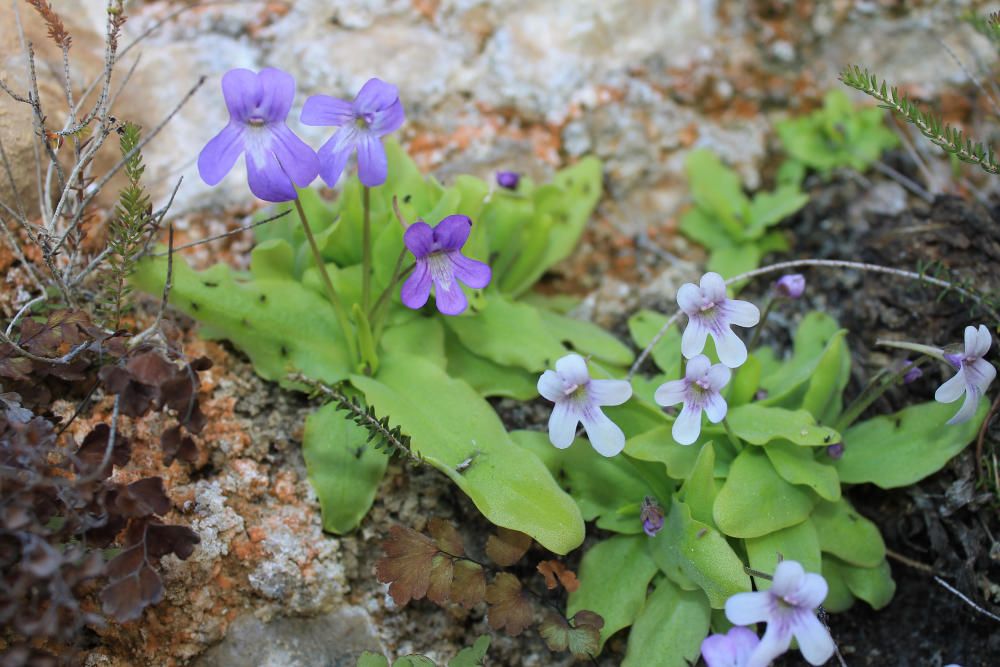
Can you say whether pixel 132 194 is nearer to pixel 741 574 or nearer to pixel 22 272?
pixel 22 272

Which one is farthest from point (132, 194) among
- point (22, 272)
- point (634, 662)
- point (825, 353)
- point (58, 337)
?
point (825, 353)

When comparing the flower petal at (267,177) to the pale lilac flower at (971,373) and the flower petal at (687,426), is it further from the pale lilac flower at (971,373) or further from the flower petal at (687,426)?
the pale lilac flower at (971,373)

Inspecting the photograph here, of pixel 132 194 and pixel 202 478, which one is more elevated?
pixel 132 194

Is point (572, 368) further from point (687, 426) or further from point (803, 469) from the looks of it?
point (803, 469)

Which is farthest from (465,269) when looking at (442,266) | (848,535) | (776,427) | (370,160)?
(848,535)

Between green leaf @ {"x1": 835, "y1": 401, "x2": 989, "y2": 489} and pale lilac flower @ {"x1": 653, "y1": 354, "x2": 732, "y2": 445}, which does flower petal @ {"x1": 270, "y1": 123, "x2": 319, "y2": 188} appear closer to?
pale lilac flower @ {"x1": 653, "y1": 354, "x2": 732, "y2": 445}

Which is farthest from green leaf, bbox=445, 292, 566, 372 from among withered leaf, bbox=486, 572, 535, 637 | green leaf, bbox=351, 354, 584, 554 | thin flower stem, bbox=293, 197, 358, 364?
withered leaf, bbox=486, 572, 535, 637

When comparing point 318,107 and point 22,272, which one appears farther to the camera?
point 22,272
